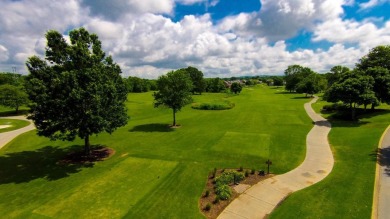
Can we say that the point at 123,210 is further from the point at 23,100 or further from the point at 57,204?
the point at 23,100

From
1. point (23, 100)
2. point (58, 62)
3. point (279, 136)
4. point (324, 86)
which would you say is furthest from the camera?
point (324, 86)

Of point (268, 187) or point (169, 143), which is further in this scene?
point (169, 143)

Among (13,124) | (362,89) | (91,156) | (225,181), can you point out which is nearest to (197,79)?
(13,124)

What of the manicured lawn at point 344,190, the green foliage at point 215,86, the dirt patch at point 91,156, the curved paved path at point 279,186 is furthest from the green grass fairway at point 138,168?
the green foliage at point 215,86

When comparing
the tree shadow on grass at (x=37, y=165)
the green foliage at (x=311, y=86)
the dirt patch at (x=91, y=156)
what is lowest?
the tree shadow on grass at (x=37, y=165)

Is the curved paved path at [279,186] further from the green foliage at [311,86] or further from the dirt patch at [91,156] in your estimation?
the green foliage at [311,86]

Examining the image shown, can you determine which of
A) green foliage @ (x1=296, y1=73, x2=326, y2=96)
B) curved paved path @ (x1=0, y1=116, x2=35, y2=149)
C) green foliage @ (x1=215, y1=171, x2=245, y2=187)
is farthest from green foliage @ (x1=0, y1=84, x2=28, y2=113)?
green foliage @ (x1=296, y1=73, x2=326, y2=96)

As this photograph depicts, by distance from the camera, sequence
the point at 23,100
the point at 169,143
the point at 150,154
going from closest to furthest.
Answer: the point at 150,154
the point at 169,143
the point at 23,100

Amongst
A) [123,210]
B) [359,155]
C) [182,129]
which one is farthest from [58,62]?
[359,155]
